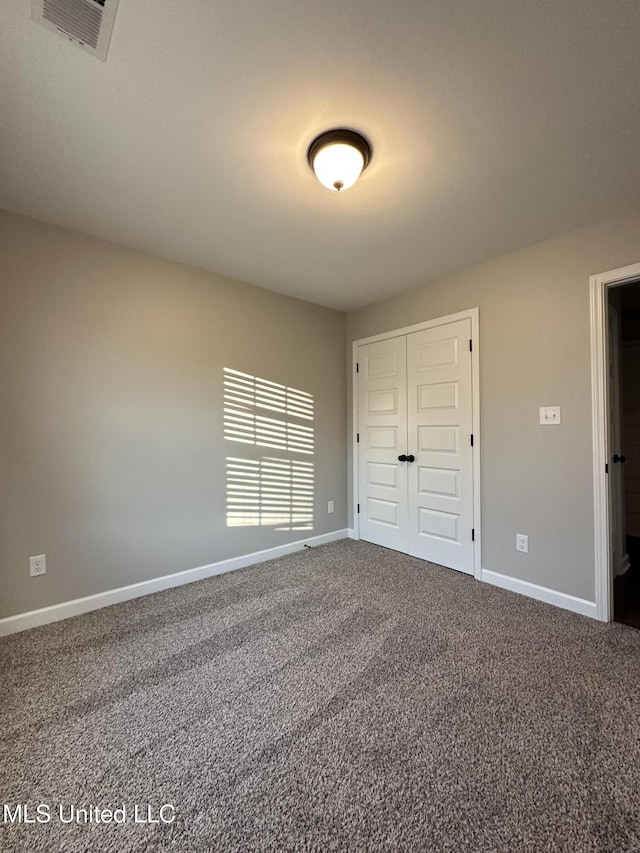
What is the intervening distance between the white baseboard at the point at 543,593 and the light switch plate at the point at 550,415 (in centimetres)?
116

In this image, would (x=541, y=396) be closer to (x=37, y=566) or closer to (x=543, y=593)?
(x=543, y=593)

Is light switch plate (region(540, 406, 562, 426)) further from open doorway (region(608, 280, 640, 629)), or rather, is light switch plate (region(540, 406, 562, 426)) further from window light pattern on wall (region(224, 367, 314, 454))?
window light pattern on wall (region(224, 367, 314, 454))

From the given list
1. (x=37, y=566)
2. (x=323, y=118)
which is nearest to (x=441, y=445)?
(x=323, y=118)

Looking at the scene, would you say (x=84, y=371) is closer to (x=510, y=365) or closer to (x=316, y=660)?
(x=316, y=660)

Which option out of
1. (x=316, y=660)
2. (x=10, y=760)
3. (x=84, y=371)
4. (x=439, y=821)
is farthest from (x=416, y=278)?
(x=10, y=760)

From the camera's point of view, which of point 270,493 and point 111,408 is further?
point 270,493

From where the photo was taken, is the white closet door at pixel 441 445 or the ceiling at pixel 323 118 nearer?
the ceiling at pixel 323 118

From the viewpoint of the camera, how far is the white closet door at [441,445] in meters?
2.89

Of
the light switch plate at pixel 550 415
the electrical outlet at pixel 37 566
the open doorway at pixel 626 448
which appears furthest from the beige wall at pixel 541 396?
the electrical outlet at pixel 37 566

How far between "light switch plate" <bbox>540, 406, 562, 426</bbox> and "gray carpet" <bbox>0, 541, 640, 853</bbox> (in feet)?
4.14

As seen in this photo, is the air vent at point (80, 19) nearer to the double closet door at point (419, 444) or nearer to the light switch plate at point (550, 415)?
the double closet door at point (419, 444)

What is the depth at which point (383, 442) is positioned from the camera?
3572 mm

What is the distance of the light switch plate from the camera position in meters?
2.39

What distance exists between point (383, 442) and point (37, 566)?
114 inches
